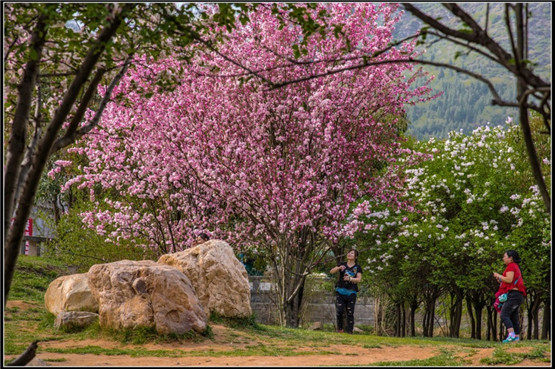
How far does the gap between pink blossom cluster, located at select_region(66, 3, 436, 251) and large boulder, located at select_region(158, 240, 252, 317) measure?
4007 millimetres

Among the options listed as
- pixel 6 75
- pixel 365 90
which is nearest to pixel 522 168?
pixel 365 90

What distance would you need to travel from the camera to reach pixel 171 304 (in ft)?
37.3

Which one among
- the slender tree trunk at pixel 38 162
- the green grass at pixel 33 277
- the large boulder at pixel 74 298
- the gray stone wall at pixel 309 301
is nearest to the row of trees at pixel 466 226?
the gray stone wall at pixel 309 301

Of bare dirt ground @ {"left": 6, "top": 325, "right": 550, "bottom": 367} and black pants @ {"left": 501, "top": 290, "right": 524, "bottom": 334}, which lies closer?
bare dirt ground @ {"left": 6, "top": 325, "right": 550, "bottom": 367}

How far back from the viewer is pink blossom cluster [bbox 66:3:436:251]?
57.9 ft

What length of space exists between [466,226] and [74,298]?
47.7 ft

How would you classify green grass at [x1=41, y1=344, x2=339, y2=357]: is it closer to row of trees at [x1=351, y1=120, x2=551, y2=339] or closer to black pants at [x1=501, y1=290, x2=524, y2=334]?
black pants at [x1=501, y1=290, x2=524, y2=334]

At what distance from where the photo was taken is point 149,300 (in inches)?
448

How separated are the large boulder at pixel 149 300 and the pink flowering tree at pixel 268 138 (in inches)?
237

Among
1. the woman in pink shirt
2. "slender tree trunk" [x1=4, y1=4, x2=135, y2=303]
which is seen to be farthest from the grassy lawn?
"slender tree trunk" [x1=4, y1=4, x2=135, y2=303]

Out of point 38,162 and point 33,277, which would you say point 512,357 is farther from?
point 33,277

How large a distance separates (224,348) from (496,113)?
20044 centimetres

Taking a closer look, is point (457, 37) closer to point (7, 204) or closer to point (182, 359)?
point (7, 204)

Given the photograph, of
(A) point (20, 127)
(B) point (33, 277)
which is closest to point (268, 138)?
(B) point (33, 277)
